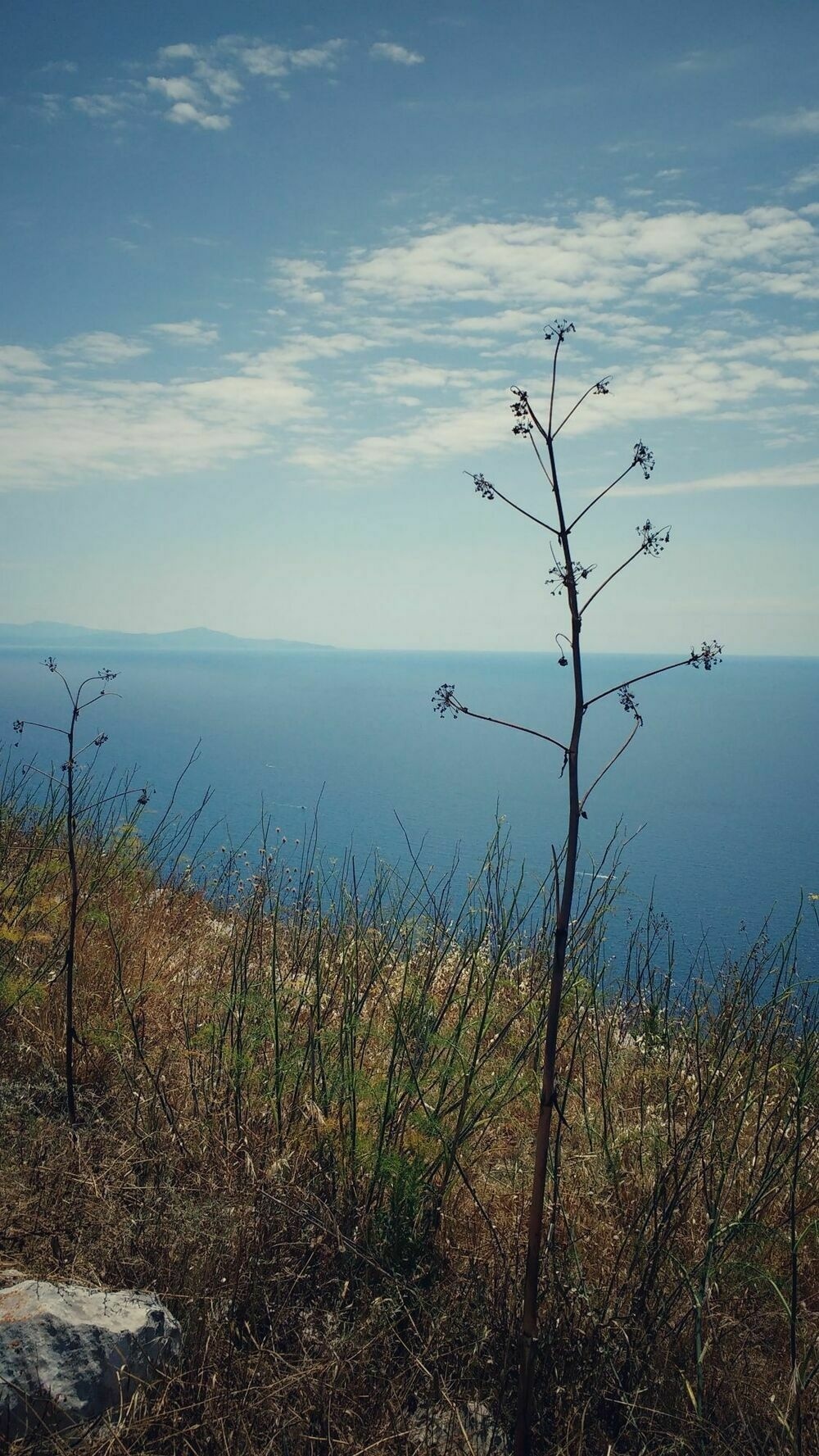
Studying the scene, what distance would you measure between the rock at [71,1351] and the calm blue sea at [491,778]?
1405 mm

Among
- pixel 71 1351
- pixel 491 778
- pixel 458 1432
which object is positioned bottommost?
pixel 491 778

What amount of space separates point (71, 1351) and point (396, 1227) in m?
0.83

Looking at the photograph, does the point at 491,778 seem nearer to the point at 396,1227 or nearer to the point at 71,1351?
the point at 396,1227

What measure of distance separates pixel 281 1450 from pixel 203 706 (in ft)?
191

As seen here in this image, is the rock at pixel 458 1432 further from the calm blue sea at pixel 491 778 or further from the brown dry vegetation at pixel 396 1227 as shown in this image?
the calm blue sea at pixel 491 778

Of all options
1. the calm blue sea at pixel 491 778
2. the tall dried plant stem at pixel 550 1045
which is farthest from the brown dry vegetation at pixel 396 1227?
the calm blue sea at pixel 491 778

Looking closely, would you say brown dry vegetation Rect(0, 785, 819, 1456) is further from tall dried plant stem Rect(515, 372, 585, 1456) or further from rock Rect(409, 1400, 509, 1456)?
tall dried plant stem Rect(515, 372, 585, 1456)

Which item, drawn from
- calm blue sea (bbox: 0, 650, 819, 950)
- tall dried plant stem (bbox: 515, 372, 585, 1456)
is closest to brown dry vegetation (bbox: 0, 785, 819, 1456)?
tall dried plant stem (bbox: 515, 372, 585, 1456)

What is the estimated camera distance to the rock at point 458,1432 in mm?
1691

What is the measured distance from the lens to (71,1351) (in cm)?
174

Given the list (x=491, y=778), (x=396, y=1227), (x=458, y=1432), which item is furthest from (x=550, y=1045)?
(x=491, y=778)

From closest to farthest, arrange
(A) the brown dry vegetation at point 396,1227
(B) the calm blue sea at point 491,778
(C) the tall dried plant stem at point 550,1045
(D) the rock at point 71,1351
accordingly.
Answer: (C) the tall dried plant stem at point 550,1045, (D) the rock at point 71,1351, (A) the brown dry vegetation at point 396,1227, (B) the calm blue sea at point 491,778

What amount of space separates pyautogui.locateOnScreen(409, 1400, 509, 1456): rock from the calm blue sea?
51.3 inches

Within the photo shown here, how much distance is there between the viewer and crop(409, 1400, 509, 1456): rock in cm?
169
